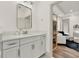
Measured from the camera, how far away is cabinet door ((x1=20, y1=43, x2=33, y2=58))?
9.09 ft

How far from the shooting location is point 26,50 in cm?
298

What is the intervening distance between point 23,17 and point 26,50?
154 cm

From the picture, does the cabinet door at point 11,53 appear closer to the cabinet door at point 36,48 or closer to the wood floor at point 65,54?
the cabinet door at point 36,48

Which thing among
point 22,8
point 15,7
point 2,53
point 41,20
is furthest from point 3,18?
point 41,20

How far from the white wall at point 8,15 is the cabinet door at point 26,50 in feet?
2.70

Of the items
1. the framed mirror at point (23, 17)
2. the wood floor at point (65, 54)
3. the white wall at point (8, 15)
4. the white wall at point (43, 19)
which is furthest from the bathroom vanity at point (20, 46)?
the wood floor at point (65, 54)

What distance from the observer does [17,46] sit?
255 centimetres

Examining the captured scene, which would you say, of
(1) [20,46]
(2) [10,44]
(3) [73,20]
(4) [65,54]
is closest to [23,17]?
(1) [20,46]

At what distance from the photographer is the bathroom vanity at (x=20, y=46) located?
7.14 ft

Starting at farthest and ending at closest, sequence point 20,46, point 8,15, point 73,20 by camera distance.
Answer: point 73,20 < point 8,15 < point 20,46

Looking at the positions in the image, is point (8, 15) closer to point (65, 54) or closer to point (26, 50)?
point (26, 50)

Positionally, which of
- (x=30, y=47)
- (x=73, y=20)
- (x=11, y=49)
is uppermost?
(x=73, y=20)

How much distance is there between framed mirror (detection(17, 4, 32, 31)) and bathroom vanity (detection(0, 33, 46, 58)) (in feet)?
2.34

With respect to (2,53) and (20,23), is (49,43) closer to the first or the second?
(20,23)
